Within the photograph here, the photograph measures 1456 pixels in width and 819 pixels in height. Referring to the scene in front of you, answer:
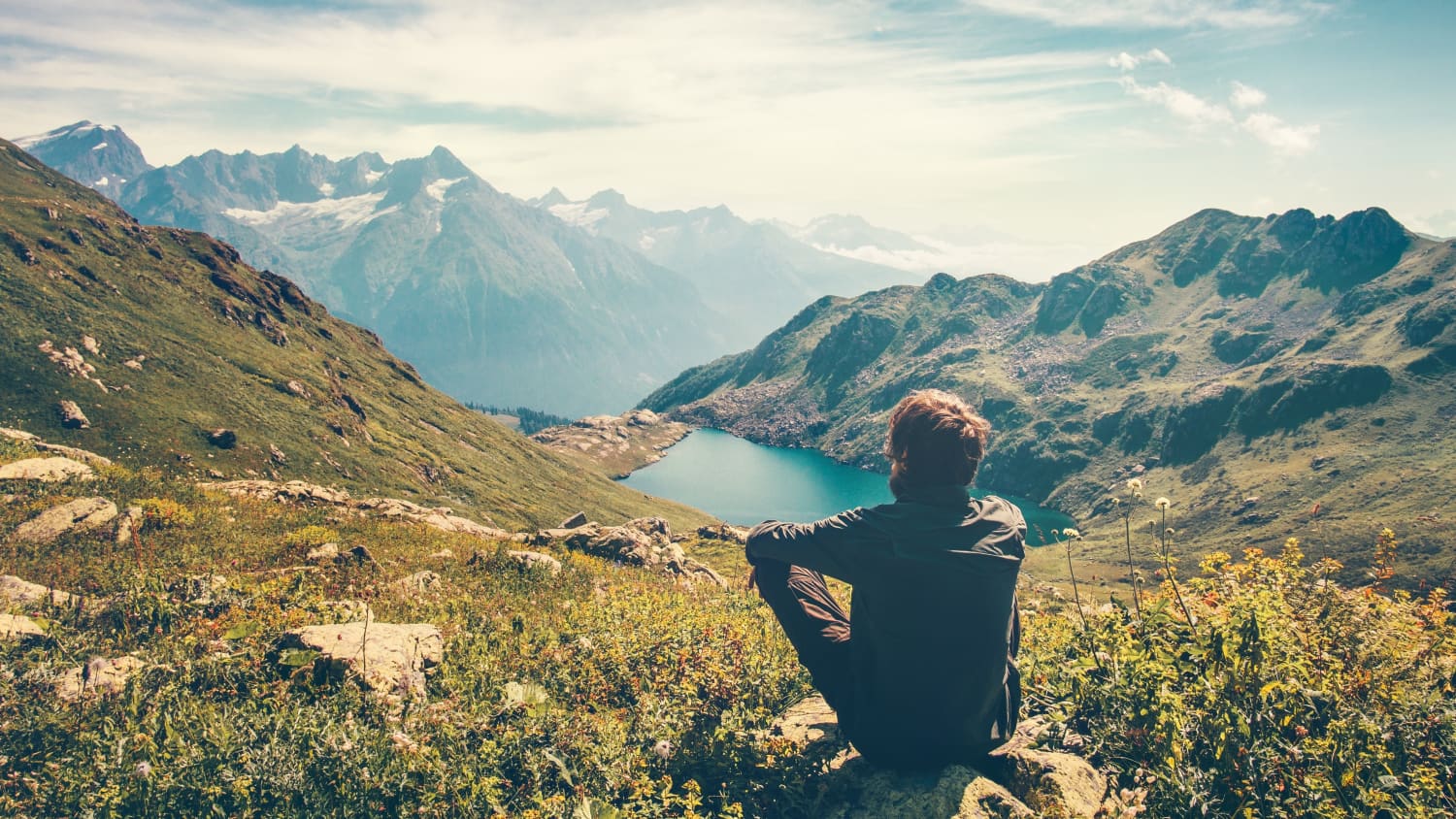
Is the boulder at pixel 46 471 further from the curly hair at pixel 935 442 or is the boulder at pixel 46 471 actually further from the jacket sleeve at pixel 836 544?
the curly hair at pixel 935 442

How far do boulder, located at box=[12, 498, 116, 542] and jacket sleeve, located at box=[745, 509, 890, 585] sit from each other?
51.2 feet

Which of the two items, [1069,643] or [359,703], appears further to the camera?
[1069,643]

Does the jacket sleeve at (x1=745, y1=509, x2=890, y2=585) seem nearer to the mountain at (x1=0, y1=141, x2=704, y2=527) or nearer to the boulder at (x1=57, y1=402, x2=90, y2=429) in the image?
the mountain at (x1=0, y1=141, x2=704, y2=527)

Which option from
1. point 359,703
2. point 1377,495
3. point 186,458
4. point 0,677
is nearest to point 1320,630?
point 359,703

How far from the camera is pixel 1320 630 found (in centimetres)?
768

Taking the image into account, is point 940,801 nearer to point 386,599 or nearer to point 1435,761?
point 1435,761

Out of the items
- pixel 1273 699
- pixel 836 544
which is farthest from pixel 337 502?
pixel 1273 699

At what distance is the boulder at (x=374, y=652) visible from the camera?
8633 mm

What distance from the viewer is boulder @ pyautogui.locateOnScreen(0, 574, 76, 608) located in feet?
33.6

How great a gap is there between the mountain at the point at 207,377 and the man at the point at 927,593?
64.9 m

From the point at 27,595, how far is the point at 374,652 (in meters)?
6.58

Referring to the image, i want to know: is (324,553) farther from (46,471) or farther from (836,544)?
(836,544)

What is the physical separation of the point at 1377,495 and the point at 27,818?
26549 cm

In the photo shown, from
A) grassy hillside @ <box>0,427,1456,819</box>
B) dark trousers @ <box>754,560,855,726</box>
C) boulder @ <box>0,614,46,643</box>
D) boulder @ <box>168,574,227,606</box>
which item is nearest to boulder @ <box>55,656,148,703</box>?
grassy hillside @ <box>0,427,1456,819</box>
